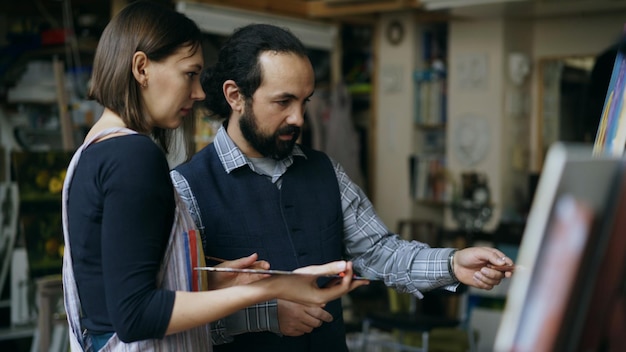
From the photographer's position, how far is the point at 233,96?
6.60 ft

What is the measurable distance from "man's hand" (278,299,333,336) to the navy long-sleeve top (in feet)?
1.48

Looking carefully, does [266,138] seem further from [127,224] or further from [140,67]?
[127,224]

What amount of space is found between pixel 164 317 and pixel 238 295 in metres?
0.12

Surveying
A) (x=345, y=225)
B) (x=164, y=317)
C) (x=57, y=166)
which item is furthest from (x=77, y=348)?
(x=57, y=166)

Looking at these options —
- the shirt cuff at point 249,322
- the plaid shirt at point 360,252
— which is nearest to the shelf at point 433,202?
the plaid shirt at point 360,252

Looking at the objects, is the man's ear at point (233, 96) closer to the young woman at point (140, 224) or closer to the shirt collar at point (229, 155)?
the shirt collar at point (229, 155)

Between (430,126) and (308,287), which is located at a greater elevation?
(308,287)

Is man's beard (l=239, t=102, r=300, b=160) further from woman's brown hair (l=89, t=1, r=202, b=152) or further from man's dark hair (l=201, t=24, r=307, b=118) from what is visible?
woman's brown hair (l=89, t=1, r=202, b=152)

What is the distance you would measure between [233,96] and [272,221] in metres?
0.32

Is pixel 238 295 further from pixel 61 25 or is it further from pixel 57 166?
pixel 61 25

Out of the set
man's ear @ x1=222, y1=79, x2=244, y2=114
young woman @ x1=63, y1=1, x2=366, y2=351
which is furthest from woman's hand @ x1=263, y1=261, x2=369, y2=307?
man's ear @ x1=222, y1=79, x2=244, y2=114

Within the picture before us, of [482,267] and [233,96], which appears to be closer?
[482,267]

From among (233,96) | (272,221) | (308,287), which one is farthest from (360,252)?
(308,287)

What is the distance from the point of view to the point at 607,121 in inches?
57.8
